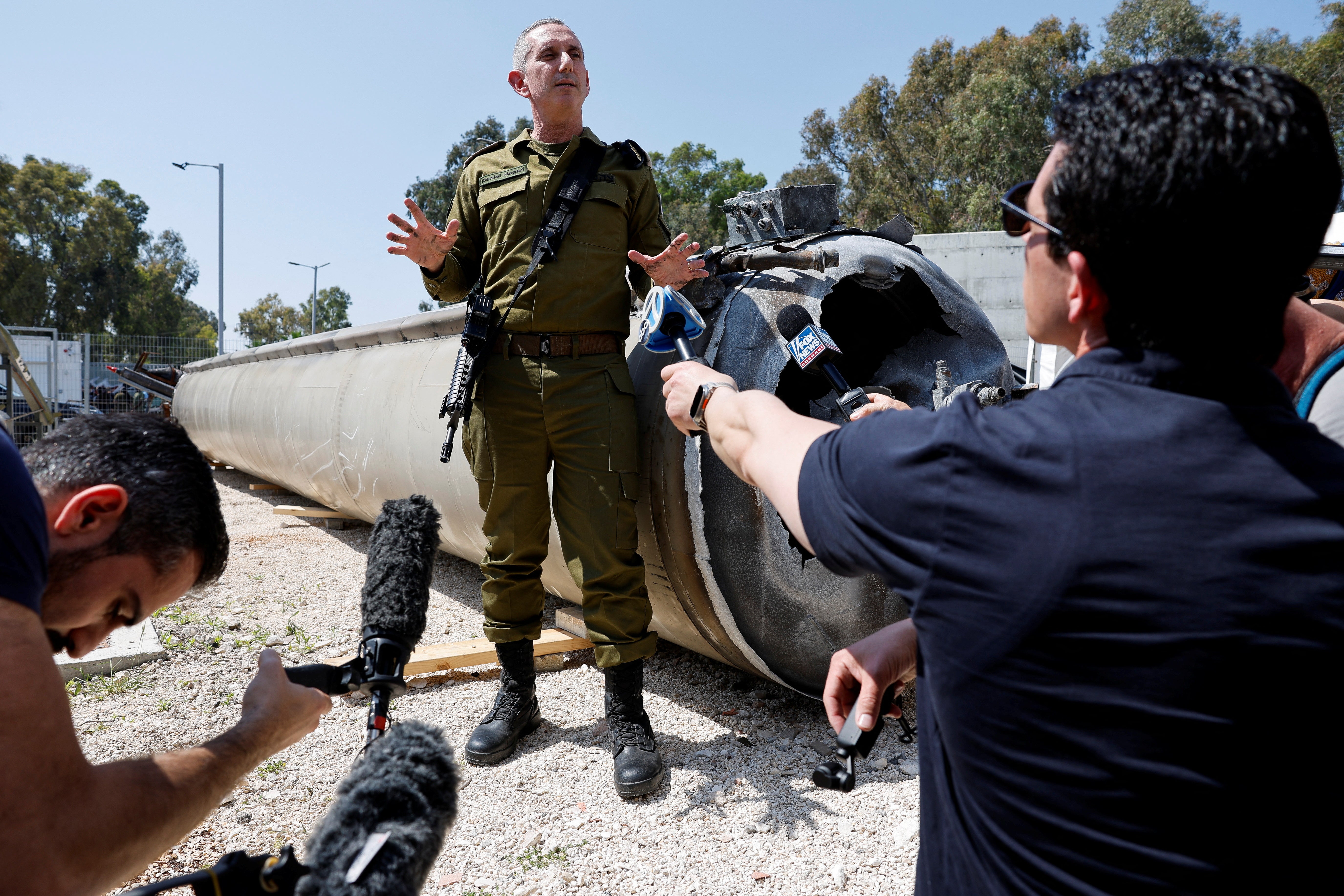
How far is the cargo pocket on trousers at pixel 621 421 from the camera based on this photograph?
293cm

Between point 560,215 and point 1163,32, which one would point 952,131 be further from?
point 560,215

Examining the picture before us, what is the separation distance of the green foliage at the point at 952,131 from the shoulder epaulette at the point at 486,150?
1966 centimetres

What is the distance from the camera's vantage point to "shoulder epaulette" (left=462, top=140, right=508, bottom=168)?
323 cm

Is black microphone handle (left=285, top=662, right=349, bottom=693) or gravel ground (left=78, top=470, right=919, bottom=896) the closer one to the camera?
black microphone handle (left=285, top=662, right=349, bottom=693)

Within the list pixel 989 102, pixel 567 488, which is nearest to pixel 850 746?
pixel 567 488

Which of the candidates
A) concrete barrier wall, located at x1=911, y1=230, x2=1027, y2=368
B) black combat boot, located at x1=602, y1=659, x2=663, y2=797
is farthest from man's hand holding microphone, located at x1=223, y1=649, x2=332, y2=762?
concrete barrier wall, located at x1=911, y1=230, x2=1027, y2=368

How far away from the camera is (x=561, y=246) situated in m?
2.93

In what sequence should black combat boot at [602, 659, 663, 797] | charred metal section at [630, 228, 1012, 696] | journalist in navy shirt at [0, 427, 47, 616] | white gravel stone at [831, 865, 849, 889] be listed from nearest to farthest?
journalist in navy shirt at [0, 427, 47, 616], white gravel stone at [831, 865, 849, 889], black combat boot at [602, 659, 663, 797], charred metal section at [630, 228, 1012, 696]

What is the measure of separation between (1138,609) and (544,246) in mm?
2397

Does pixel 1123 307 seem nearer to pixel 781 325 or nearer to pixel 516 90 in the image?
pixel 781 325

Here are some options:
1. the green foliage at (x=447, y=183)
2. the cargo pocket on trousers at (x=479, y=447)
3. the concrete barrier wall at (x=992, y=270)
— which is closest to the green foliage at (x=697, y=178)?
the green foliage at (x=447, y=183)

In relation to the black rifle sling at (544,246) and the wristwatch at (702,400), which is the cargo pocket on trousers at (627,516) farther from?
the wristwatch at (702,400)

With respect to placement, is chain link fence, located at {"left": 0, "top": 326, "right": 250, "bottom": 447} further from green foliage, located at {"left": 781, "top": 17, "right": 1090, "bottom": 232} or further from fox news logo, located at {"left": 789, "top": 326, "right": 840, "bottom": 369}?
green foliage, located at {"left": 781, "top": 17, "right": 1090, "bottom": 232}

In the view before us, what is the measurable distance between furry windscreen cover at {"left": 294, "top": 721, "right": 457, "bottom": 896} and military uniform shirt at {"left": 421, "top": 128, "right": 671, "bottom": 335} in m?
1.88
